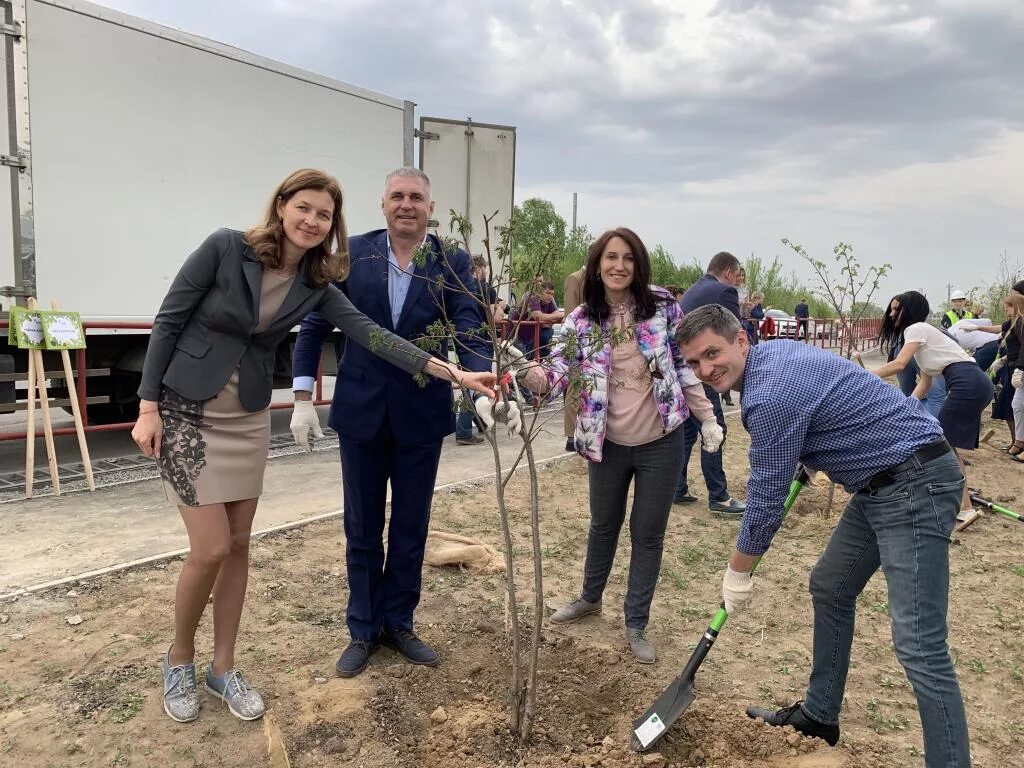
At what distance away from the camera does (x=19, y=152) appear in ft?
16.8

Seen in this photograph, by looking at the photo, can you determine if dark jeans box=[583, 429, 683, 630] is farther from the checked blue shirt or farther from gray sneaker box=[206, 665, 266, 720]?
gray sneaker box=[206, 665, 266, 720]

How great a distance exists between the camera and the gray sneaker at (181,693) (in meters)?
2.58

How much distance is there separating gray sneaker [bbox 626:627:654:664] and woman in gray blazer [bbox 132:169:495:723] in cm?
145

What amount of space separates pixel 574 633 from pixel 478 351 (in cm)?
152

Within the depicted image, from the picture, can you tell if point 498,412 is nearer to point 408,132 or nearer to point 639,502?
point 639,502

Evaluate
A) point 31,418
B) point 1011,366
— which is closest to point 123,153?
point 31,418

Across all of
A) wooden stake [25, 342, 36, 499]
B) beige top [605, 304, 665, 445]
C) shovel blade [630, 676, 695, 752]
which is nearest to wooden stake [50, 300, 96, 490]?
wooden stake [25, 342, 36, 499]

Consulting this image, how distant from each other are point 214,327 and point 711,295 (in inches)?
142

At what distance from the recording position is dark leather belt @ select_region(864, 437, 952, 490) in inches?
89.3

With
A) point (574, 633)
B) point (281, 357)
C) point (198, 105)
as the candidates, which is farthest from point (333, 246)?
point (281, 357)

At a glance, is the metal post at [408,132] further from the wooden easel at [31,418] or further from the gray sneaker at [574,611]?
the gray sneaker at [574,611]

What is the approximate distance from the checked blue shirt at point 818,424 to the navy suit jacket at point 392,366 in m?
1.05

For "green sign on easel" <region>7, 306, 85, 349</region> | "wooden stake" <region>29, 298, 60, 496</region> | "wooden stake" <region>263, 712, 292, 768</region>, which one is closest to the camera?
"wooden stake" <region>263, 712, 292, 768</region>

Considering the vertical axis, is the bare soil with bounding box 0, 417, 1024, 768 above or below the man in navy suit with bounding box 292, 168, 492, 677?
below
